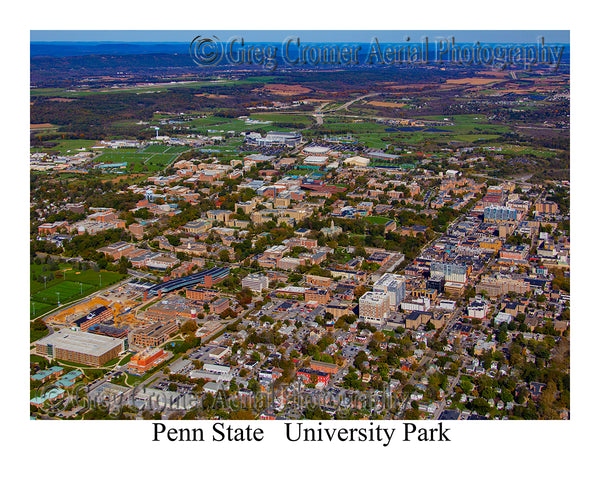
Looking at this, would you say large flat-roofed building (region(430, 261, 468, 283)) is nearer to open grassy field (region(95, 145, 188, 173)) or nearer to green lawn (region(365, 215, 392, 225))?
green lawn (region(365, 215, 392, 225))

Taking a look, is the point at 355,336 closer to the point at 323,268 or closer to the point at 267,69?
the point at 323,268

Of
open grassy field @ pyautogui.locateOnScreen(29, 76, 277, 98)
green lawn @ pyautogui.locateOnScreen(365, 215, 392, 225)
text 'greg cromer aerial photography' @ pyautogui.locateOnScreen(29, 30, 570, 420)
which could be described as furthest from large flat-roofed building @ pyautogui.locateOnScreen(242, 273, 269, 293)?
open grassy field @ pyautogui.locateOnScreen(29, 76, 277, 98)

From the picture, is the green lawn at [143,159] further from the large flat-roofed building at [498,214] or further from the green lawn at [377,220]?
the large flat-roofed building at [498,214]

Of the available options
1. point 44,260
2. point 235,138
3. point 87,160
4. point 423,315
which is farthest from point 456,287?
point 235,138

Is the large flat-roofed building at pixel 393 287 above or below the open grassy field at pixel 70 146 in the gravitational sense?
below

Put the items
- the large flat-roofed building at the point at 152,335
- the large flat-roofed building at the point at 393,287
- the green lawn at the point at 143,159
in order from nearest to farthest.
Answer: the large flat-roofed building at the point at 152,335 → the large flat-roofed building at the point at 393,287 → the green lawn at the point at 143,159

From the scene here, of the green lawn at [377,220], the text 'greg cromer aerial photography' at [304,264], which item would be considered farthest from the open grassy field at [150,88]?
the green lawn at [377,220]

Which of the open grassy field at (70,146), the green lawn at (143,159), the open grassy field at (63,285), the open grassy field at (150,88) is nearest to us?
the open grassy field at (63,285)

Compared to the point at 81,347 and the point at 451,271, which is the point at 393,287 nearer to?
the point at 451,271
